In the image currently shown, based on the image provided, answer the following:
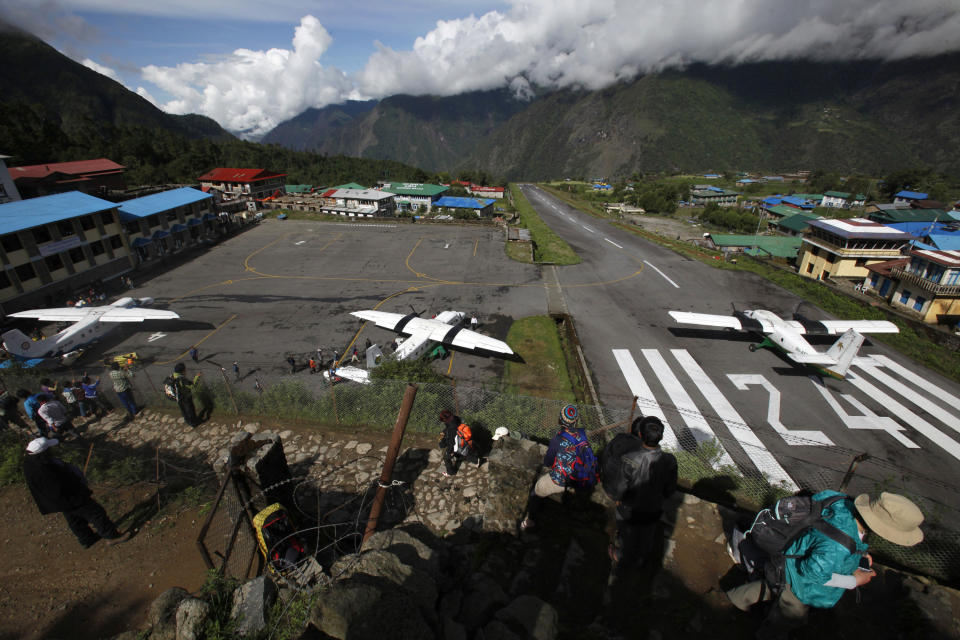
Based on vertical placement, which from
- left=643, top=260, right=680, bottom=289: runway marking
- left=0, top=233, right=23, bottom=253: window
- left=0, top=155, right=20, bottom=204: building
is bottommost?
left=643, top=260, right=680, bottom=289: runway marking

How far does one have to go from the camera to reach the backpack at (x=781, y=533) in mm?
5172

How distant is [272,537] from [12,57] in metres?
304

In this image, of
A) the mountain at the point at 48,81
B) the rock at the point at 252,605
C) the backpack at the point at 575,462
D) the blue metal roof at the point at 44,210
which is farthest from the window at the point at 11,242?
the mountain at the point at 48,81

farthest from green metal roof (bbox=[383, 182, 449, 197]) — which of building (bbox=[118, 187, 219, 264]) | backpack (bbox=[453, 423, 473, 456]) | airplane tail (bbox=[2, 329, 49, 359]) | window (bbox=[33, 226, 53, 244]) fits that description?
backpack (bbox=[453, 423, 473, 456])

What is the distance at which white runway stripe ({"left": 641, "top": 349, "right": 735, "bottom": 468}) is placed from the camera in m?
16.6

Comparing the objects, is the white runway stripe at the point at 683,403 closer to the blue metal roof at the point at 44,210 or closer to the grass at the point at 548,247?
the grass at the point at 548,247

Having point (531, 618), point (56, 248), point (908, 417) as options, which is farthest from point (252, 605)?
point (56, 248)

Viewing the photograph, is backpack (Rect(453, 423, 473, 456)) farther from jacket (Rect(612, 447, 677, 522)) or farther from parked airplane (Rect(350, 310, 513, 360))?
parked airplane (Rect(350, 310, 513, 360))

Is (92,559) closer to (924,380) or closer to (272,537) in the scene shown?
(272,537)

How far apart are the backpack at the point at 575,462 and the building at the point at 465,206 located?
2840 inches

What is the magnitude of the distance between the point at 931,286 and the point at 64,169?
118476 millimetres

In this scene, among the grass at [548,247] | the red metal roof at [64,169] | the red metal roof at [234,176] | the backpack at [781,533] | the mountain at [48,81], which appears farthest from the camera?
the mountain at [48,81]

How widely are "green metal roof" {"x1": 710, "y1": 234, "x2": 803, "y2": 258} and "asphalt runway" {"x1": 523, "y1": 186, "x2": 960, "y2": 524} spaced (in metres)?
29.2

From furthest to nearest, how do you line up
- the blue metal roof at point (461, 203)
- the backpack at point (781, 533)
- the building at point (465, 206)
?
the blue metal roof at point (461, 203), the building at point (465, 206), the backpack at point (781, 533)
